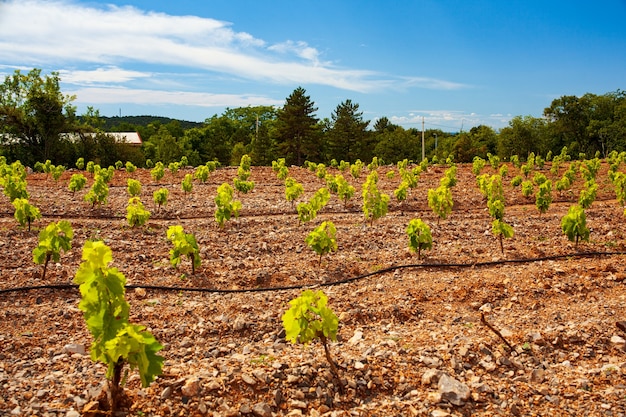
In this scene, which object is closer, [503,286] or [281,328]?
[281,328]

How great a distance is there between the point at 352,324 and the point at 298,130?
1555 inches

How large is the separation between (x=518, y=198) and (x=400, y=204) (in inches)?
226

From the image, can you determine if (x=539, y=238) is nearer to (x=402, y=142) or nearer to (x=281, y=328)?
(x=281, y=328)

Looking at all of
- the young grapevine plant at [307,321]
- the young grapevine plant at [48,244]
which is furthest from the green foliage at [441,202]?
the young grapevine plant at [48,244]

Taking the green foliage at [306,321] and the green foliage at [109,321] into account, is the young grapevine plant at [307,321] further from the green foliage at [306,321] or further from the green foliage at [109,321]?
the green foliage at [109,321]

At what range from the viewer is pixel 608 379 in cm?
539

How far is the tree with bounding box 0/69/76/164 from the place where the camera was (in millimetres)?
37000

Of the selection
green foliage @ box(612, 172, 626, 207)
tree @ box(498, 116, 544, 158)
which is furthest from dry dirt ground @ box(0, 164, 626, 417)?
tree @ box(498, 116, 544, 158)

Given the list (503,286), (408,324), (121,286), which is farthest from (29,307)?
(503,286)

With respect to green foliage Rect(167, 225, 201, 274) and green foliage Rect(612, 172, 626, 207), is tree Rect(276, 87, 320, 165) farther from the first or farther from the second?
green foliage Rect(167, 225, 201, 274)

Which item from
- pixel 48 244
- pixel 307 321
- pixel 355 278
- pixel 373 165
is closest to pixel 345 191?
pixel 355 278

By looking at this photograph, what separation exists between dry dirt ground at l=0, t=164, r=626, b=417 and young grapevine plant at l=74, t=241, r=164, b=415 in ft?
1.88

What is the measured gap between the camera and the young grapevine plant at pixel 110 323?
14.0 ft

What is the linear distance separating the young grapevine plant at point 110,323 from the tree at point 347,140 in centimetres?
4497
